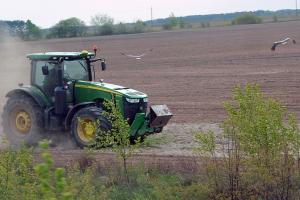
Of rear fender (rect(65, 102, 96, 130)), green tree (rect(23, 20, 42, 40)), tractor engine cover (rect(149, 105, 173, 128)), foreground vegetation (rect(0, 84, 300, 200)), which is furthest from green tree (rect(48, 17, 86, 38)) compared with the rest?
foreground vegetation (rect(0, 84, 300, 200))

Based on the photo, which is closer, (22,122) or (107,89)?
(107,89)

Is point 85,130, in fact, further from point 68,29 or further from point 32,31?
point 68,29

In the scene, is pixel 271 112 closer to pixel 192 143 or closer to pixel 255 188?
pixel 255 188

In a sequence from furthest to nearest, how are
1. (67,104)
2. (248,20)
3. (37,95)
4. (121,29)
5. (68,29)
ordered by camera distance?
1. (248,20)
2. (121,29)
3. (68,29)
4. (37,95)
5. (67,104)

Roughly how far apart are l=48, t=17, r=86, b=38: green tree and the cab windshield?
63512 millimetres

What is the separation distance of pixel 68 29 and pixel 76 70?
66954 millimetres

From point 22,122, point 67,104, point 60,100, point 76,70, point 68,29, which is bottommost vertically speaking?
point 22,122

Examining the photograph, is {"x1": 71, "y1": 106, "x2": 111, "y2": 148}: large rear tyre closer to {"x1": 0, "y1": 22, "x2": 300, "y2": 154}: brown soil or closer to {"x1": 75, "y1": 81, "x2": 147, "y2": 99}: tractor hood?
{"x1": 75, "y1": 81, "x2": 147, "y2": 99}: tractor hood

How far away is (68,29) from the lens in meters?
82.1

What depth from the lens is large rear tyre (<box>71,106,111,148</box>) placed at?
1462 cm

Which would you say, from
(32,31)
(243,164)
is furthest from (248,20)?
(243,164)

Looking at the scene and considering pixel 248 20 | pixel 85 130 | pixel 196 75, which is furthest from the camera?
pixel 248 20

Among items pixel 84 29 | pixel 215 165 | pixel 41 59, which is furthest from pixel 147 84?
pixel 84 29

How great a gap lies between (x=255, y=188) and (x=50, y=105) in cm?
682
